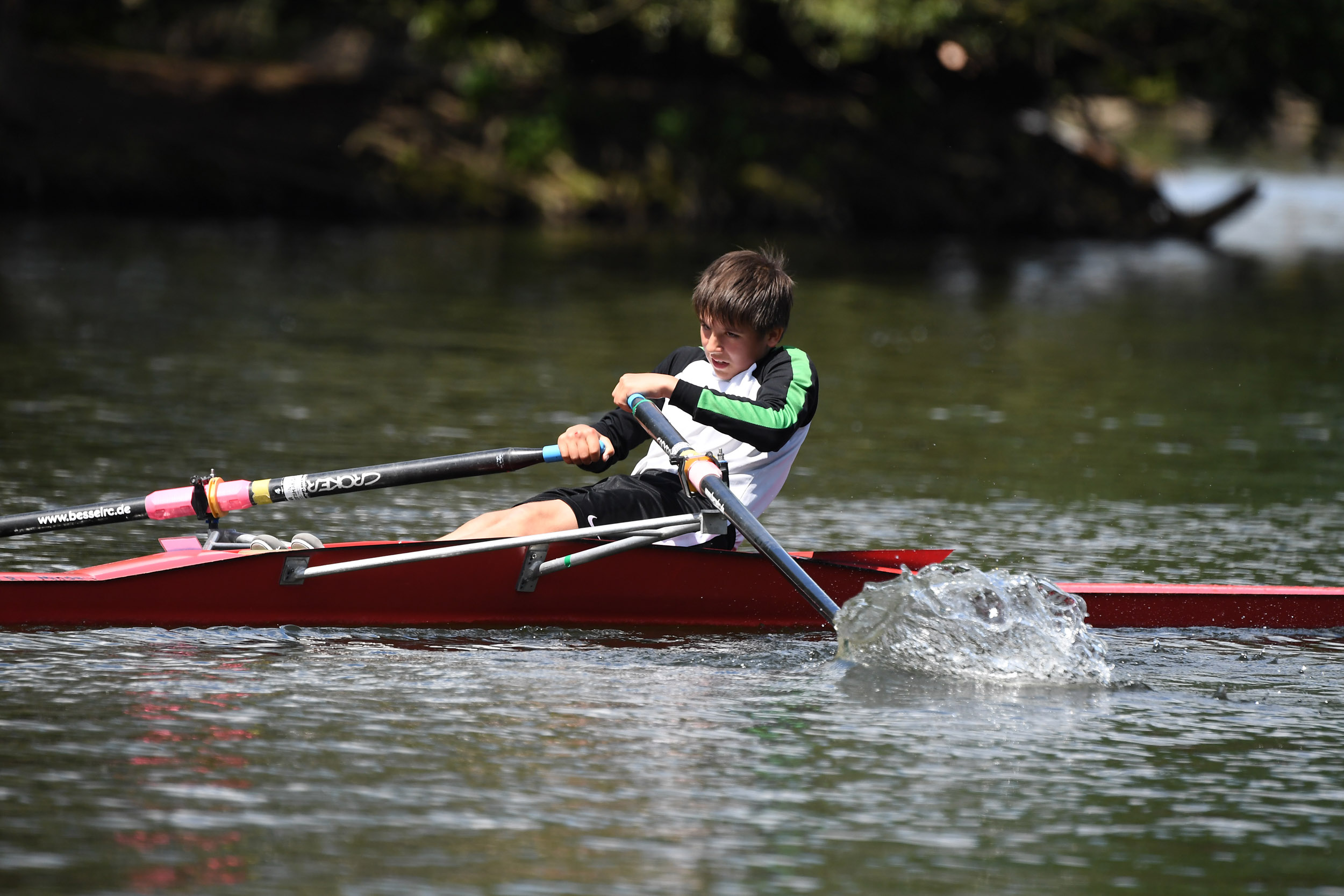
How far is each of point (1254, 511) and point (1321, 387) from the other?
667 cm

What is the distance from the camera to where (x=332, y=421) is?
13.3m

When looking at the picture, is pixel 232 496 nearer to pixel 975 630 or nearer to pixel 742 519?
pixel 742 519

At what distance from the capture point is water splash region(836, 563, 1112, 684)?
6961mm

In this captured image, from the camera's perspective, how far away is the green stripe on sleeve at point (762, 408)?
7336 millimetres

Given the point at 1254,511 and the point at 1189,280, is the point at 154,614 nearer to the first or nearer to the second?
the point at 1254,511

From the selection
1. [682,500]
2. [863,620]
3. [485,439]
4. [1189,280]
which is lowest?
[863,620]

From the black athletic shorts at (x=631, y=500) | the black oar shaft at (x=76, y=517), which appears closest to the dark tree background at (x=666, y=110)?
the black athletic shorts at (x=631, y=500)

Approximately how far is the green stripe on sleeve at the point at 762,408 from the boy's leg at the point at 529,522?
2.47 ft

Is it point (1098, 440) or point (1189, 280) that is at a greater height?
point (1189, 280)

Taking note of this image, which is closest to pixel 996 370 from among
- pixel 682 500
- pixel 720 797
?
Answer: pixel 682 500

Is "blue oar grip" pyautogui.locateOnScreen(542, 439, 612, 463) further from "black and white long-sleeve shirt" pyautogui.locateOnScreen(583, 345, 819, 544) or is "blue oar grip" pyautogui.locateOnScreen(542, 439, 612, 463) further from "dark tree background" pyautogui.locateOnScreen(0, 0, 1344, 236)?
"dark tree background" pyautogui.locateOnScreen(0, 0, 1344, 236)

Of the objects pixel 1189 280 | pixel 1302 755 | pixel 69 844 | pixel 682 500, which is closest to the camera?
pixel 69 844

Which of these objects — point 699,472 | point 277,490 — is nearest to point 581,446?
point 699,472

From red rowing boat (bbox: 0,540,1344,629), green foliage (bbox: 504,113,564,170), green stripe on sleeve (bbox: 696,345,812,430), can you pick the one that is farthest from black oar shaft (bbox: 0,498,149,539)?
green foliage (bbox: 504,113,564,170)
